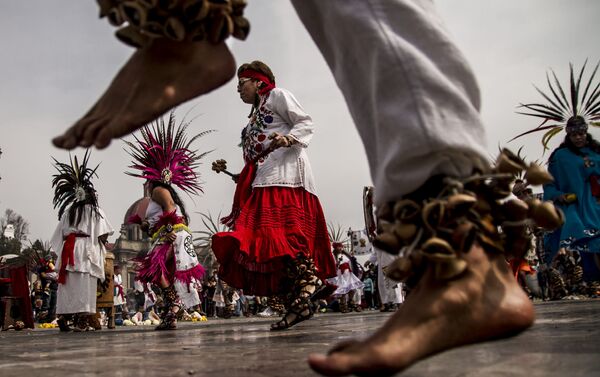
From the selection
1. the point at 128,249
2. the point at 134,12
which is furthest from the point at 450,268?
the point at 128,249

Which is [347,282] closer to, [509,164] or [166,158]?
[166,158]

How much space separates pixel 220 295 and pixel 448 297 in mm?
19346

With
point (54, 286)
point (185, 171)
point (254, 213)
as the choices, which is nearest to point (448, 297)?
point (254, 213)

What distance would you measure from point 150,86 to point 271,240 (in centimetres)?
328

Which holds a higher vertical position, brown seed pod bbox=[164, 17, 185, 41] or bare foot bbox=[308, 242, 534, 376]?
brown seed pod bbox=[164, 17, 185, 41]

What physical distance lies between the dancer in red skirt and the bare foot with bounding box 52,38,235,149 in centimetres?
312

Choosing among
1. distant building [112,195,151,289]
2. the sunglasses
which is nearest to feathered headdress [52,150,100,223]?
the sunglasses

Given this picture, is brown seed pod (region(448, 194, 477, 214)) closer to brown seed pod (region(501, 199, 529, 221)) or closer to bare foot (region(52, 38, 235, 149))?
brown seed pod (region(501, 199, 529, 221))

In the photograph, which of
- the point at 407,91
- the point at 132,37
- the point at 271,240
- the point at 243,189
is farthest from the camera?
the point at 243,189

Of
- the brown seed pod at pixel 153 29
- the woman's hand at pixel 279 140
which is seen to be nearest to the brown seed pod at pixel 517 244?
the brown seed pod at pixel 153 29

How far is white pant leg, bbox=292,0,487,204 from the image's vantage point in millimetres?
1220

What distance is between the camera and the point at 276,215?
4.76 meters

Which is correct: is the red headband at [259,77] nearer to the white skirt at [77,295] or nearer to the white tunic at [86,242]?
the white tunic at [86,242]

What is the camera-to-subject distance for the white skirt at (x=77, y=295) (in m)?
8.77
